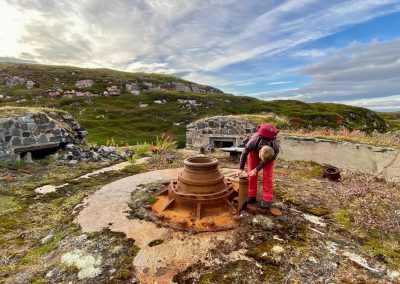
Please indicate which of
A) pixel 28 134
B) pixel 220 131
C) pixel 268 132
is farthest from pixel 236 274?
pixel 220 131

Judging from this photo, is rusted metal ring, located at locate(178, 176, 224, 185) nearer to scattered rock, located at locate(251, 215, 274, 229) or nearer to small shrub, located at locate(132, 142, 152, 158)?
scattered rock, located at locate(251, 215, 274, 229)

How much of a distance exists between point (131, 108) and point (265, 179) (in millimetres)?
41839

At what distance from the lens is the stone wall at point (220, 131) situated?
1318 cm

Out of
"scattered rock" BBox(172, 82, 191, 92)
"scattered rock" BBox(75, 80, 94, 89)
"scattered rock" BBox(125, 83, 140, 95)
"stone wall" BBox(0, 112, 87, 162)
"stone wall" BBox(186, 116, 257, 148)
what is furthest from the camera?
"scattered rock" BBox(172, 82, 191, 92)

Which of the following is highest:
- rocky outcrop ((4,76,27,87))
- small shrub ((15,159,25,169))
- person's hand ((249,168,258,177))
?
rocky outcrop ((4,76,27,87))

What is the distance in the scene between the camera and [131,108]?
44.9m

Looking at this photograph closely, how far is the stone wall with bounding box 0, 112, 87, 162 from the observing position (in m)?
9.74

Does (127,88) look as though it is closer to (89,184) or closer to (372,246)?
(89,184)

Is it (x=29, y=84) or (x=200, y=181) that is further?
(x=29, y=84)

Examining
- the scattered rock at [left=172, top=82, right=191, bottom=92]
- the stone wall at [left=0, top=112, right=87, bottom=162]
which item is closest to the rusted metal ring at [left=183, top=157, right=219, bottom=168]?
the stone wall at [left=0, top=112, right=87, bottom=162]

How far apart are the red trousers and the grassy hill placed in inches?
1005

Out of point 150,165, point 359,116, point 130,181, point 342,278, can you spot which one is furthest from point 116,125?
point 359,116

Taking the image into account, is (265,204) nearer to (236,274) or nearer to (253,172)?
(253,172)

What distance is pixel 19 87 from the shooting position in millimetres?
47812
